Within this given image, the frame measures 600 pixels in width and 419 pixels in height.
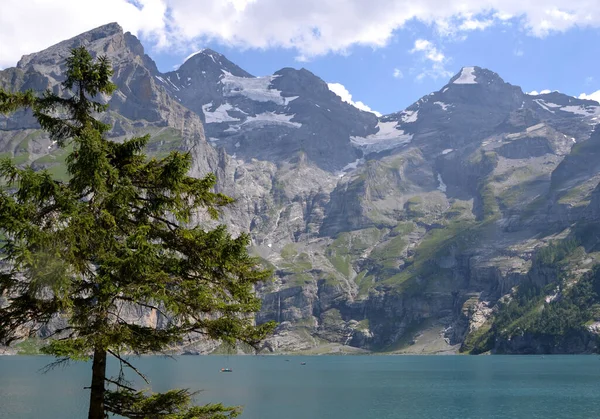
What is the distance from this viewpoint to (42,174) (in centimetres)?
1561

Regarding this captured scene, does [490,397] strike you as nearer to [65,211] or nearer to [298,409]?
[298,409]

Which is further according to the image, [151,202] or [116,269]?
[151,202]

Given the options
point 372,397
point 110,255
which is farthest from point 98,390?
point 372,397

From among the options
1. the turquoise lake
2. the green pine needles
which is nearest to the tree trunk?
the green pine needles

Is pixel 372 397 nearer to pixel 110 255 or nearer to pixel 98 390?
pixel 98 390

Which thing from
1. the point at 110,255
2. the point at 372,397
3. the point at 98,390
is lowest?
the point at 372,397

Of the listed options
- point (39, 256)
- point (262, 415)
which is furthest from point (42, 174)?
point (262, 415)

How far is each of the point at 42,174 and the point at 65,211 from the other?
1.50 m

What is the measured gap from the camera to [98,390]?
1599 cm

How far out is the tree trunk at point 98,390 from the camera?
619 inches

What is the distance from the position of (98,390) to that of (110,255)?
156 inches

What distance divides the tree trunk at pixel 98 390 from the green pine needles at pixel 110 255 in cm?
3

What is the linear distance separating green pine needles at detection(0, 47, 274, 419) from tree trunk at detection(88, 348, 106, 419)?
29 millimetres

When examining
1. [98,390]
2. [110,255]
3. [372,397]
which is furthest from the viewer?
[372,397]
